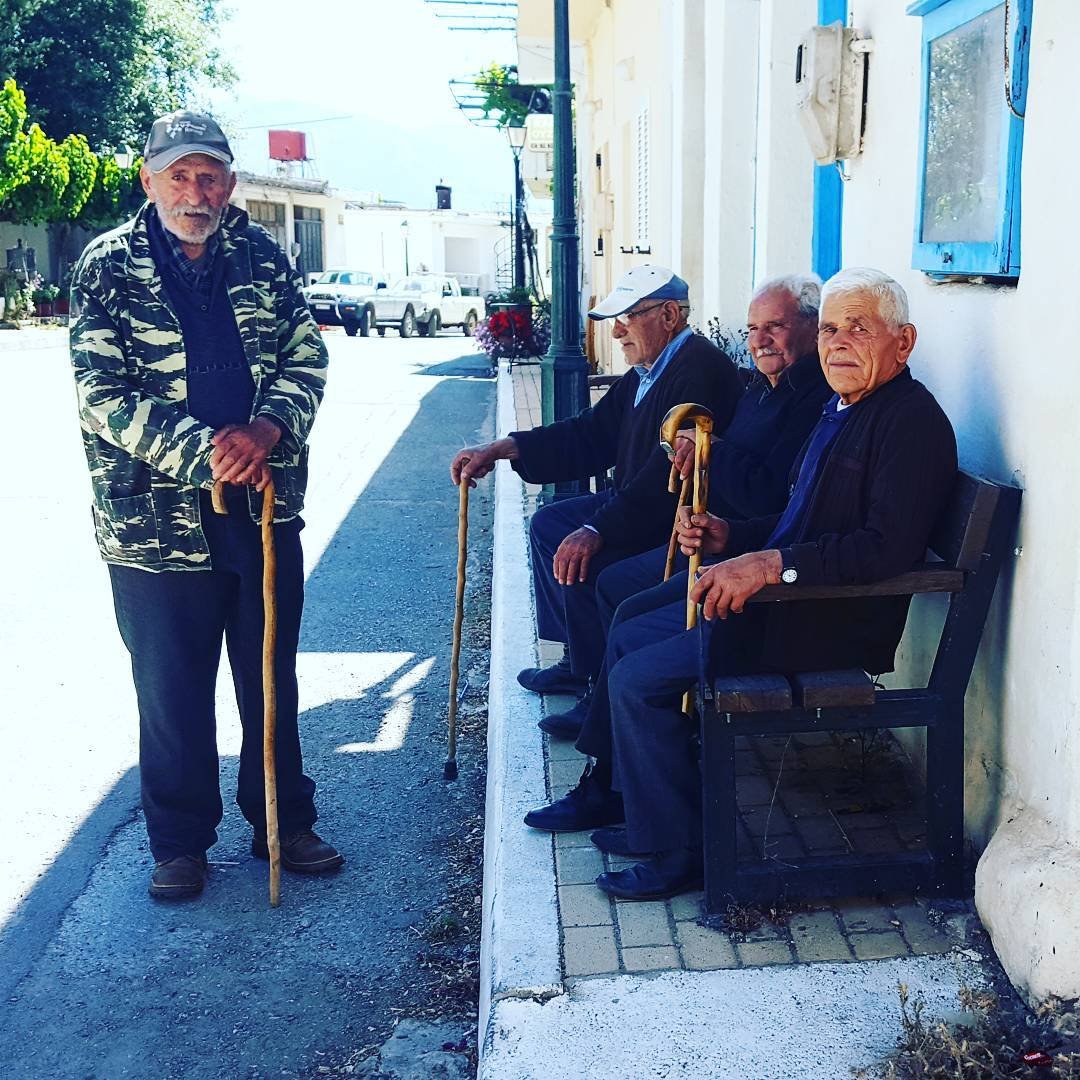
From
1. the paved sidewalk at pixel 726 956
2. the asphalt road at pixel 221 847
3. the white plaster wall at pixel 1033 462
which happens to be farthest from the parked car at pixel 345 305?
the white plaster wall at pixel 1033 462

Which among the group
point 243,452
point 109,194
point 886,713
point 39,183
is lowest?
point 886,713

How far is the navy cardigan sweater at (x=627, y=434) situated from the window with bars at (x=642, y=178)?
18.4ft

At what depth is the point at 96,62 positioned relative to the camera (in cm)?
3291

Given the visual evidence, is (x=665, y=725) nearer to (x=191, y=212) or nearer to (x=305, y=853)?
(x=305, y=853)

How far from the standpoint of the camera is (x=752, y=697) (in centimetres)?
291

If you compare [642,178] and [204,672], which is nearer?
[204,672]

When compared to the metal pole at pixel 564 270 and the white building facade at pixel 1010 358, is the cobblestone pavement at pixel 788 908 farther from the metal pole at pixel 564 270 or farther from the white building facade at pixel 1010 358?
the metal pole at pixel 564 270

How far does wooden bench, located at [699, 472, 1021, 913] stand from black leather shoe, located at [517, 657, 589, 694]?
1.55 meters

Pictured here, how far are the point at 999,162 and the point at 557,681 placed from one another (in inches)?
91.4

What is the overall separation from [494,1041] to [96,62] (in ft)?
114

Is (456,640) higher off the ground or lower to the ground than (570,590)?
lower

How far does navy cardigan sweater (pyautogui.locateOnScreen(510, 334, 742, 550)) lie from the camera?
13.6 ft

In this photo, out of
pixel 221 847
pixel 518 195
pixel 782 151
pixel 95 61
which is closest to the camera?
pixel 221 847

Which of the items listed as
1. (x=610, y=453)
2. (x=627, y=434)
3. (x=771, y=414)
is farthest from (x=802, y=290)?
(x=610, y=453)
